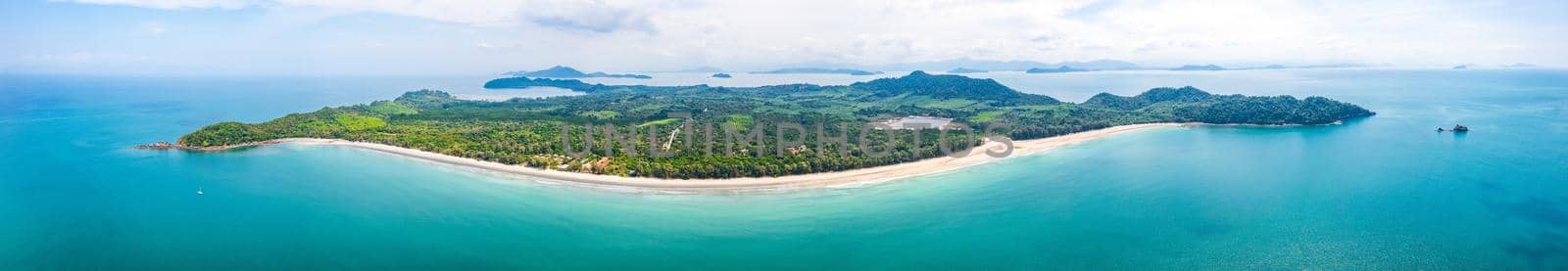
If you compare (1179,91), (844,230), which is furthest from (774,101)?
(844,230)

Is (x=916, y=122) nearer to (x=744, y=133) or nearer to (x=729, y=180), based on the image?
(x=744, y=133)

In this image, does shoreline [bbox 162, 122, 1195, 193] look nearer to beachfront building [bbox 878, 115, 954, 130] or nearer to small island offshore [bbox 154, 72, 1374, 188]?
small island offshore [bbox 154, 72, 1374, 188]

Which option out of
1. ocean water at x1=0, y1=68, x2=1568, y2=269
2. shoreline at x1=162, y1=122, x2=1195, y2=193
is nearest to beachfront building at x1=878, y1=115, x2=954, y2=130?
shoreline at x1=162, y1=122, x2=1195, y2=193

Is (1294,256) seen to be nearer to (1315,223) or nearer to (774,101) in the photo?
(1315,223)

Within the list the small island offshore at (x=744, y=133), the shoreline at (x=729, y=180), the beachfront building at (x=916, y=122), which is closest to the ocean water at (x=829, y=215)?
the shoreline at (x=729, y=180)

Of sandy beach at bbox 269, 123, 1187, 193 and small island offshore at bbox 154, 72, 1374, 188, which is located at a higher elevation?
small island offshore at bbox 154, 72, 1374, 188
